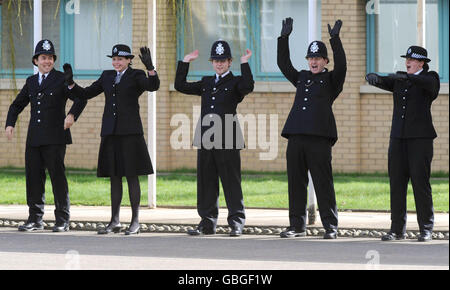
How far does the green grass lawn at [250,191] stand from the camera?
16.1 metres

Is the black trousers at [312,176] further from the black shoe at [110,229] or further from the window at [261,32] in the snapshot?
the window at [261,32]

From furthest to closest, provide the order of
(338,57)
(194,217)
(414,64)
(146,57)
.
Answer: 1. (194,217)
2. (146,57)
3. (414,64)
4. (338,57)

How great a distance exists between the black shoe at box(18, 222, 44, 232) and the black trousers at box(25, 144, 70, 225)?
0.05m

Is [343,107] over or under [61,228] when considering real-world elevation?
over

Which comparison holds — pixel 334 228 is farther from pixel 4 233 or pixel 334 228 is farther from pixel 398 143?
pixel 4 233

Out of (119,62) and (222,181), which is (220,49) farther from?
(222,181)

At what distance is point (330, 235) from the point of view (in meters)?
12.3

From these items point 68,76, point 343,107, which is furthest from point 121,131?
point 343,107

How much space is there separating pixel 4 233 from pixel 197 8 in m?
8.71

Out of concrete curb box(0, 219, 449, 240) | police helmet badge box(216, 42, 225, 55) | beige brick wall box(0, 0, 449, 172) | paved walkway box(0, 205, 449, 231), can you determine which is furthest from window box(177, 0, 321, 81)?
police helmet badge box(216, 42, 225, 55)

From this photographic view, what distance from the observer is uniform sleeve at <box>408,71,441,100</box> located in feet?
39.0

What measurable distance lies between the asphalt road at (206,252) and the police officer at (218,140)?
312mm

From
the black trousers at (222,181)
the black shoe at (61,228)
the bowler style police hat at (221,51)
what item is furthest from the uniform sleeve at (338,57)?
the black shoe at (61,228)

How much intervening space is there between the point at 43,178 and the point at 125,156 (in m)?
1.00
